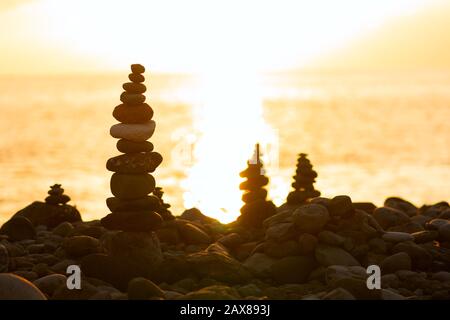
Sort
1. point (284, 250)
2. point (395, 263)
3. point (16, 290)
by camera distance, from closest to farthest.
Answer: point (16, 290), point (395, 263), point (284, 250)

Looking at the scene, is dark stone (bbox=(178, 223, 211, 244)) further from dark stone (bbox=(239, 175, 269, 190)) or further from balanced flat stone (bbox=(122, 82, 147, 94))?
balanced flat stone (bbox=(122, 82, 147, 94))

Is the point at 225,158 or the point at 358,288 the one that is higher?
the point at 225,158

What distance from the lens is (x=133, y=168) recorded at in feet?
56.7

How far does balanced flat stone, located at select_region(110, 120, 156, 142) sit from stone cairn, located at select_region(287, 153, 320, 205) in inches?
168

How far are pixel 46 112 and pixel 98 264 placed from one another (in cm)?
12079

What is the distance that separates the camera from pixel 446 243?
18.4 metres

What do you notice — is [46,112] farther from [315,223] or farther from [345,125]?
[315,223]

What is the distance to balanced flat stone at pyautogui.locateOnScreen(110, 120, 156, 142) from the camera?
56.6 feet

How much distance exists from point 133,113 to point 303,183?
4.82 meters

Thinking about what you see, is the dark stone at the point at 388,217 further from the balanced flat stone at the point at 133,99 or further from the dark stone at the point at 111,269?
the balanced flat stone at the point at 133,99

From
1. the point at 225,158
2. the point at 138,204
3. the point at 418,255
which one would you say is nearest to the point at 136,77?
the point at 138,204

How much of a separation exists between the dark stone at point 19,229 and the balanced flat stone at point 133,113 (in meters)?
3.94

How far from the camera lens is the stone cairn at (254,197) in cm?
1977

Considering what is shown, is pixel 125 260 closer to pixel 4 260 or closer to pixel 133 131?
pixel 4 260
